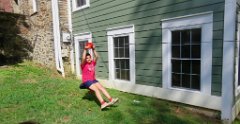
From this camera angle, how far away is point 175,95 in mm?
6090

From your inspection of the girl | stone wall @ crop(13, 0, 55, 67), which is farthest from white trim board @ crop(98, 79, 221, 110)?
stone wall @ crop(13, 0, 55, 67)

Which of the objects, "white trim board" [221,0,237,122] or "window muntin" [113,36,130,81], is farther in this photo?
"window muntin" [113,36,130,81]

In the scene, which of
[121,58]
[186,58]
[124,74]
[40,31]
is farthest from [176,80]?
[40,31]

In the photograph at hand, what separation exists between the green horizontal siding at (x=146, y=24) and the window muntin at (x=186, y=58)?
16.8 inches

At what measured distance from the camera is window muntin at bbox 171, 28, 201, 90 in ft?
18.2

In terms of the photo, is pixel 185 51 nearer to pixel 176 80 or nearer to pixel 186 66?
pixel 186 66

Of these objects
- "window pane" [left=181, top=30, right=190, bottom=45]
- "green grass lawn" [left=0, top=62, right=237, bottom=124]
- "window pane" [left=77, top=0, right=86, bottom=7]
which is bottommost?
"green grass lawn" [left=0, top=62, right=237, bottom=124]

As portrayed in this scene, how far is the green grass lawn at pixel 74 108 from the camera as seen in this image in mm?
5012

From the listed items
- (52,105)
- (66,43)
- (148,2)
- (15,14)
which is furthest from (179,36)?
(15,14)

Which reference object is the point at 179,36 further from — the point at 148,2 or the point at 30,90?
the point at 30,90

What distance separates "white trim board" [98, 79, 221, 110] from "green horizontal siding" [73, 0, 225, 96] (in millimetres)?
175

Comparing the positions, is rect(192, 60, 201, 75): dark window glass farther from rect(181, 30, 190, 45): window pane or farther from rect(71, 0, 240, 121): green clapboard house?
rect(181, 30, 190, 45): window pane

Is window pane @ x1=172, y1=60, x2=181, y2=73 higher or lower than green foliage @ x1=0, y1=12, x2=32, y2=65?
lower

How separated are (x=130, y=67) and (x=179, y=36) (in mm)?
2176
